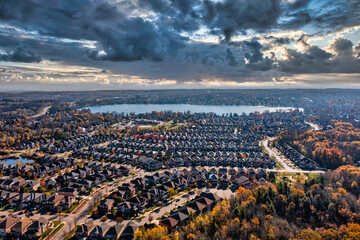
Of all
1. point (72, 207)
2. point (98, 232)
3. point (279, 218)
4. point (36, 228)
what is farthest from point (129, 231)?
point (279, 218)

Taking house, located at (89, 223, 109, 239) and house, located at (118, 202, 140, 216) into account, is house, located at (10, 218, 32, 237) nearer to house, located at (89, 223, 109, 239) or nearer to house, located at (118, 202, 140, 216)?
house, located at (89, 223, 109, 239)

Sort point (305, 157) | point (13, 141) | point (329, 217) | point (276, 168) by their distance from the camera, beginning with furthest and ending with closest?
point (13, 141), point (305, 157), point (276, 168), point (329, 217)

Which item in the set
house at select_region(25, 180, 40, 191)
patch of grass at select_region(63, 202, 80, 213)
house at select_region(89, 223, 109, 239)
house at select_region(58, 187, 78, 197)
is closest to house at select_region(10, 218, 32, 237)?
patch of grass at select_region(63, 202, 80, 213)

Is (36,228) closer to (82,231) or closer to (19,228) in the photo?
(19,228)

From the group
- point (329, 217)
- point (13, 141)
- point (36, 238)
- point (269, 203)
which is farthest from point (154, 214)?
point (13, 141)

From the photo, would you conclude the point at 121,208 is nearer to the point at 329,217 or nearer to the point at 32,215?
the point at 32,215

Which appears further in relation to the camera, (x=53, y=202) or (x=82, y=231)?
A: (x=53, y=202)
